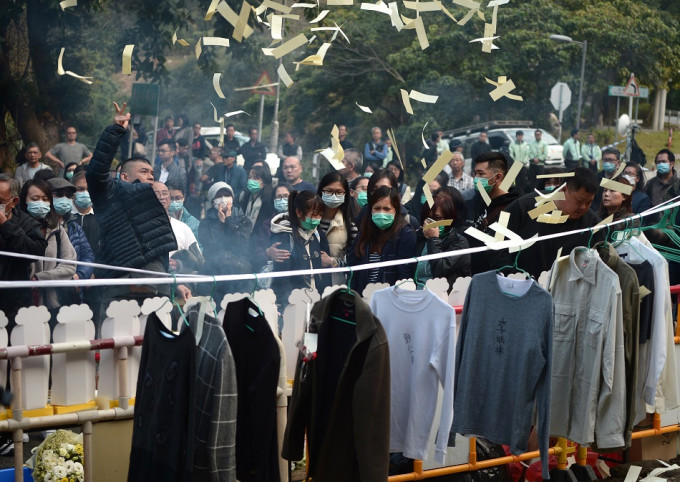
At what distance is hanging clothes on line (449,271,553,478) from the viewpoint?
206 inches

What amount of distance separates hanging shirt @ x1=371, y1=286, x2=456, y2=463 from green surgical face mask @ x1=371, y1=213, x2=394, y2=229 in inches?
59.8

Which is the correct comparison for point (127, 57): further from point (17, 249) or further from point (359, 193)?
point (359, 193)

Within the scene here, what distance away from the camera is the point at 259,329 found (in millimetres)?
4688

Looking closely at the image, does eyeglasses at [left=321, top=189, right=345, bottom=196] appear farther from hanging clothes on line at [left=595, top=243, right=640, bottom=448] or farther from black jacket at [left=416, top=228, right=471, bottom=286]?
hanging clothes on line at [left=595, top=243, right=640, bottom=448]

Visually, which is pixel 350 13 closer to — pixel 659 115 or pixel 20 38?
pixel 659 115

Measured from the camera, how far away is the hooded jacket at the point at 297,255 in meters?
7.17

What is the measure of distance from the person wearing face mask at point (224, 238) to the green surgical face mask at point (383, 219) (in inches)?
73.9

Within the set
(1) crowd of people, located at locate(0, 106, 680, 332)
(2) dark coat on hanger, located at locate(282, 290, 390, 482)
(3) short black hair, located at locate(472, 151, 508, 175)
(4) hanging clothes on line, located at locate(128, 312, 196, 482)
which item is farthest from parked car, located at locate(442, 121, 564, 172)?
(4) hanging clothes on line, located at locate(128, 312, 196, 482)

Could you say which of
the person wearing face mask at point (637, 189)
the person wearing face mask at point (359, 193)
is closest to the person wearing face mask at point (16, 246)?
the person wearing face mask at point (359, 193)

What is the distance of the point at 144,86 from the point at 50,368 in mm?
5941

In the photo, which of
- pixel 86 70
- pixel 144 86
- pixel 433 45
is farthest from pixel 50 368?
pixel 433 45

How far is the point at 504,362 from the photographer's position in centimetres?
533

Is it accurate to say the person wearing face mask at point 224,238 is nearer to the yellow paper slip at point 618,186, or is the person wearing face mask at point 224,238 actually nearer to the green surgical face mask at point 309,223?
the green surgical face mask at point 309,223

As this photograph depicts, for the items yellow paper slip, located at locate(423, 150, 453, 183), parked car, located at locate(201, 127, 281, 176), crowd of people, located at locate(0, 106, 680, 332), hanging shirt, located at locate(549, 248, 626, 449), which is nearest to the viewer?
hanging shirt, located at locate(549, 248, 626, 449)
